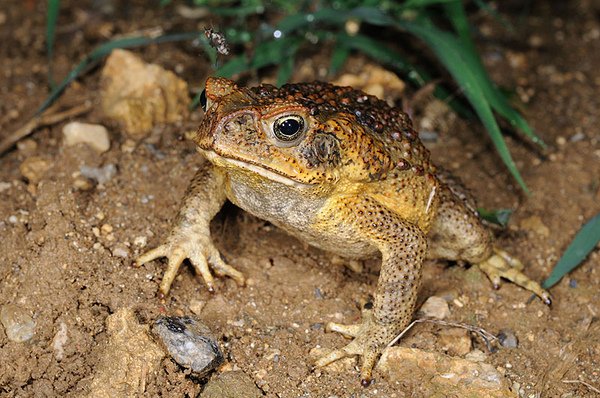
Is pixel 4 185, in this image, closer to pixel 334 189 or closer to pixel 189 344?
pixel 189 344

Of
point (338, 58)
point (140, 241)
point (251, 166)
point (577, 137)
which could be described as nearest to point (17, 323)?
point (140, 241)

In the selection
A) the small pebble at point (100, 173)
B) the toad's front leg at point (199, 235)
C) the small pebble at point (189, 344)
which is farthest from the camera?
the small pebble at point (100, 173)

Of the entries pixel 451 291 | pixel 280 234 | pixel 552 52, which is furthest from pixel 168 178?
pixel 552 52

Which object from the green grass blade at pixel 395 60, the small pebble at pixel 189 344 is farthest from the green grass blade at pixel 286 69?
the small pebble at pixel 189 344

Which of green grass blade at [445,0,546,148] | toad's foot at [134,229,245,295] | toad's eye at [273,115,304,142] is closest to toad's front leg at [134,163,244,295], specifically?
toad's foot at [134,229,245,295]

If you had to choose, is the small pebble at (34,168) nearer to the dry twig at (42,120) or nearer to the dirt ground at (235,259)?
the dirt ground at (235,259)

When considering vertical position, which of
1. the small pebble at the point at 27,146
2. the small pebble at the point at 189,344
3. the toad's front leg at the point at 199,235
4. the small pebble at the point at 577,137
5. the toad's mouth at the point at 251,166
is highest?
the toad's mouth at the point at 251,166

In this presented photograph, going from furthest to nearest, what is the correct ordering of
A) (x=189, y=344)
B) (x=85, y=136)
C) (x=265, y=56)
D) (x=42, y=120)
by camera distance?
(x=265, y=56) < (x=42, y=120) < (x=85, y=136) < (x=189, y=344)
